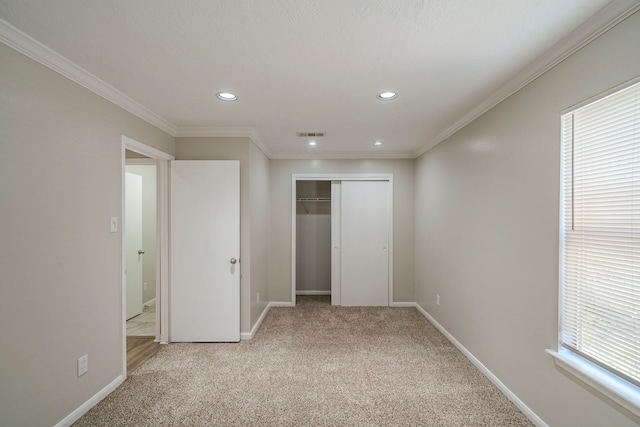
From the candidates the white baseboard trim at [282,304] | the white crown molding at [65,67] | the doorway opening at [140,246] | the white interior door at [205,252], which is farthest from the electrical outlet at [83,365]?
the white baseboard trim at [282,304]

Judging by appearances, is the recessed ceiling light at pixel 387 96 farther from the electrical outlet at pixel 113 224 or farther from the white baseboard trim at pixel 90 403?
the white baseboard trim at pixel 90 403

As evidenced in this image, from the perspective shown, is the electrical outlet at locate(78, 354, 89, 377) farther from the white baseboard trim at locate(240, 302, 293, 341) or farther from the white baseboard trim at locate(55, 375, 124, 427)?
the white baseboard trim at locate(240, 302, 293, 341)

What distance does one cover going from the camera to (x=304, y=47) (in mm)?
1672

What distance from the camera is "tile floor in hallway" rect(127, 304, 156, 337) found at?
355 centimetres

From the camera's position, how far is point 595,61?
1.49 metres

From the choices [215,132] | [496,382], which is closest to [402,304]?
[496,382]

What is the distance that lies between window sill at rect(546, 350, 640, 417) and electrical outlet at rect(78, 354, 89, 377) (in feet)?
10.4

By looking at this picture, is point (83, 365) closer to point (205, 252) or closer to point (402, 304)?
point (205, 252)

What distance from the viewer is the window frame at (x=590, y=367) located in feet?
4.29

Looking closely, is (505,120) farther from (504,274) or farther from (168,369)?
(168,369)

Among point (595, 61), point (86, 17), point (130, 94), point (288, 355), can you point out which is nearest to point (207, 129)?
point (130, 94)

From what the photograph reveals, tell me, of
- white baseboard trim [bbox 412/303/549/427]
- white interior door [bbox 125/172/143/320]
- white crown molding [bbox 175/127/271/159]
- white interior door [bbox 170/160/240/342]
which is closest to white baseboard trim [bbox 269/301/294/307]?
white interior door [bbox 170/160/240/342]

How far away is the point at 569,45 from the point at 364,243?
11.3ft

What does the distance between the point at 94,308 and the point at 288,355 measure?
69.9 inches
